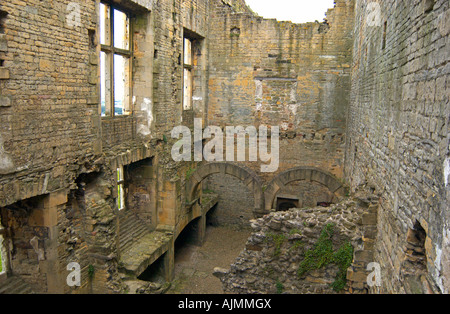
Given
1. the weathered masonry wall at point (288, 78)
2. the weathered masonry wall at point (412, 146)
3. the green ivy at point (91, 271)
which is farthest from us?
the weathered masonry wall at point (288, 78)

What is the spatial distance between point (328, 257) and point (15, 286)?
5.30 meters

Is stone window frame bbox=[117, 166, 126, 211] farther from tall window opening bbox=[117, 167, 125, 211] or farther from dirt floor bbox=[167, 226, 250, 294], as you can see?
dirt floor bbox=[167, 226, 250, 294]

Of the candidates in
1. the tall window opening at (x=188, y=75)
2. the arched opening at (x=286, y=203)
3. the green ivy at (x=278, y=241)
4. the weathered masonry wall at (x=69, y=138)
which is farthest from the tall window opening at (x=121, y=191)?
the arched opening at (x=286, y=203)

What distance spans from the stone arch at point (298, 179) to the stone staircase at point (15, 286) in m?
7.04

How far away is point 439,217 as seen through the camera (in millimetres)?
2963

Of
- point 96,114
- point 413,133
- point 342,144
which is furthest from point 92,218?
point 342,144

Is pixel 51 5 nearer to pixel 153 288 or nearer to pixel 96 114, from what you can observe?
pixel 96 114

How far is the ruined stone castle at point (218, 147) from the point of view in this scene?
3893mm

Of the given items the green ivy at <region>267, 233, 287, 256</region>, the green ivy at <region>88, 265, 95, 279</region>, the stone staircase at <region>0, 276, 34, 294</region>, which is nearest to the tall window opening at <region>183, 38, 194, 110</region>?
the green ivy at <region>88, 265, 95, 279</region>

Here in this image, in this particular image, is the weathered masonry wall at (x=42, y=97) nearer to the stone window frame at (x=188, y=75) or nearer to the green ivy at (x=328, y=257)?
the green ivy at (x=328, y=257)

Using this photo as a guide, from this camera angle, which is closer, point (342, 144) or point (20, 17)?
point (20, 17)

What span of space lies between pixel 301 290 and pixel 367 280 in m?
1.29

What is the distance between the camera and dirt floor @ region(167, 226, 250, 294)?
9.87 metres

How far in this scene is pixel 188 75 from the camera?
12.3 metres
